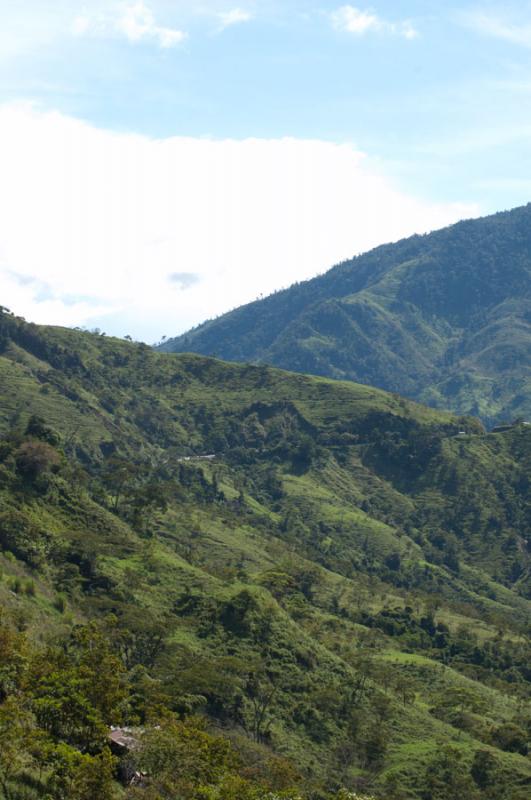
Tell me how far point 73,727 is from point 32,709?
8.85 feet

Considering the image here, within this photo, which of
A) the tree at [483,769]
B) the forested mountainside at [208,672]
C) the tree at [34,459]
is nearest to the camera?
the forested mountainside at [208,672]

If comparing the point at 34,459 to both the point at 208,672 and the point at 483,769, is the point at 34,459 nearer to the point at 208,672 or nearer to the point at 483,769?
the point at 208,672

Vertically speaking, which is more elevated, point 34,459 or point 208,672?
point 34,459

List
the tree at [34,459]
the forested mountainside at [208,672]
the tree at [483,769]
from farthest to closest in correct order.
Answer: the tree at [34,459] → the tree at [483,769] → the forested mountainside at [208,672]

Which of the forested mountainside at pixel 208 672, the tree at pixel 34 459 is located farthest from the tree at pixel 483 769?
the tree at pixel 34 459

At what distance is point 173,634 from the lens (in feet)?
284

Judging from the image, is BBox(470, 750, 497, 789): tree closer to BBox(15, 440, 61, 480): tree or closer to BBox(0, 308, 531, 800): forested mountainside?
BBox(0, 308, 531, 800): forested mountainside

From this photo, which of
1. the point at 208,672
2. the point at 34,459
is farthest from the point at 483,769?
the point at 34,459

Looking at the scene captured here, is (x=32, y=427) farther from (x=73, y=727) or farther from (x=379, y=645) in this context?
(x=73, y=727)

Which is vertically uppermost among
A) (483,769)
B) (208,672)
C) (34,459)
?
(34,459)

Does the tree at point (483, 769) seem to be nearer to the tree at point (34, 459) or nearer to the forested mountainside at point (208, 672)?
the forested mountainside at point (208, 672)

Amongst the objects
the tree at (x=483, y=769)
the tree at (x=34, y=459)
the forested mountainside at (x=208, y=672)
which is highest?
the tree at (x=34, y=459)

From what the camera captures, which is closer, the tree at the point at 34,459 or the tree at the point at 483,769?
the tree at the point at 483,769

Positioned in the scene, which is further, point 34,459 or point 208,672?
point 34,459
